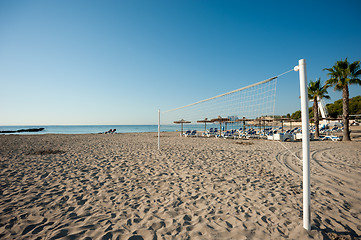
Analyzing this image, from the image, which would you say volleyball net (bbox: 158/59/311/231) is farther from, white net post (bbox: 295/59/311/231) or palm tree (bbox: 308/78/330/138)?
palm tree (bbox: 308/78/330/138)

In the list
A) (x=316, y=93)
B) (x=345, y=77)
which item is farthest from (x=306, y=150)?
(x=316, y=93)

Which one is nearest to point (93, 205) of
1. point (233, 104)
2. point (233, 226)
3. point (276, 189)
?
point (233, 226)

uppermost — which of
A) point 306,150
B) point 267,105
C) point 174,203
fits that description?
point 267,105

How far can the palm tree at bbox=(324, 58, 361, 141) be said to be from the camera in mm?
10203

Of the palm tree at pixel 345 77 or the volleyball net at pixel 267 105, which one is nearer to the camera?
the volleyball net at pixel 267 105

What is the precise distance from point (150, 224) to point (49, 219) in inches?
54.5

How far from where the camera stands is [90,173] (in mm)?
4078

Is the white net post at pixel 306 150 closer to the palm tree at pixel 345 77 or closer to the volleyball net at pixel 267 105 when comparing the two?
the volleyball net at pixel 267 105

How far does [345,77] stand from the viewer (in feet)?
34.4

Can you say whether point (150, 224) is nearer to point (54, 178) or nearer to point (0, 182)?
point (54, 178)

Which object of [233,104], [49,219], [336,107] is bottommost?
[49,219]

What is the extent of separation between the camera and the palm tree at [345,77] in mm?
10203

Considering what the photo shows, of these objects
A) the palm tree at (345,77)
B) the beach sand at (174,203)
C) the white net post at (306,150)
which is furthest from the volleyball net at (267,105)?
the palm tree at (345,77)

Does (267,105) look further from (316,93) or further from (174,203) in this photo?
(316,93)
